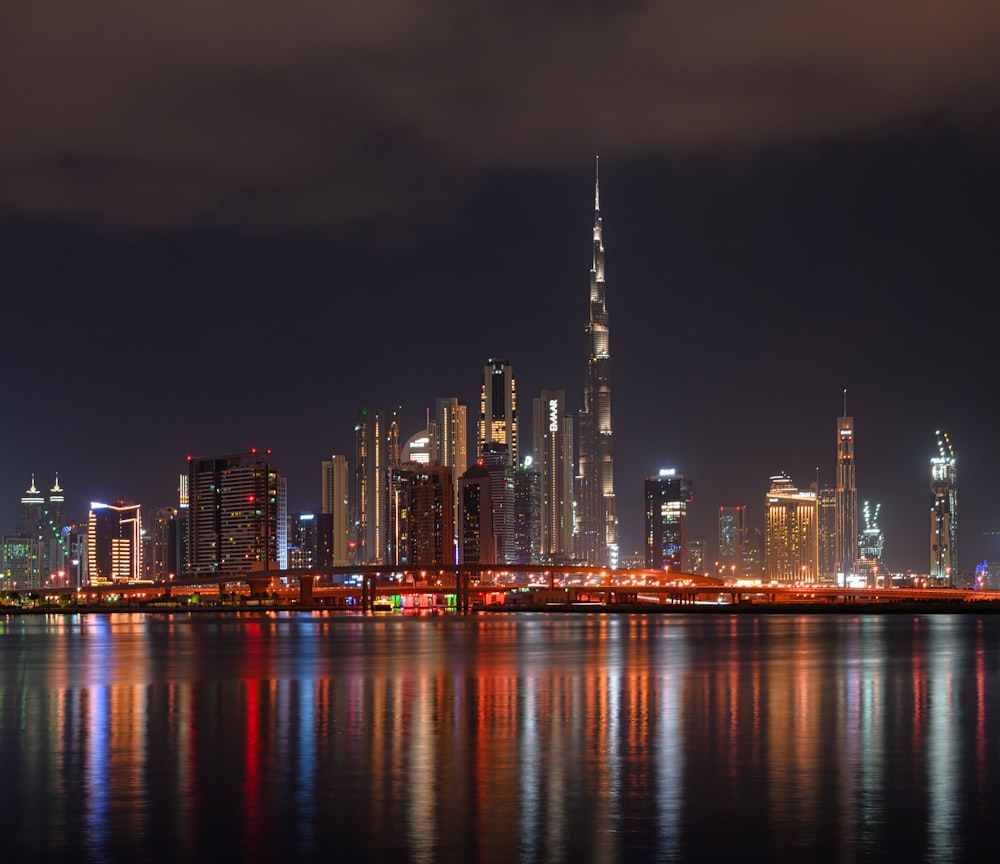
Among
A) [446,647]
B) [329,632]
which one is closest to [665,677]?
[446,647]

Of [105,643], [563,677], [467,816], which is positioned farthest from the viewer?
[105,643]

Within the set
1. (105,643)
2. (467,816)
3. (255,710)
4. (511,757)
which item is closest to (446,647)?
(105,643)

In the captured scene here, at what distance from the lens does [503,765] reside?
85.8ft

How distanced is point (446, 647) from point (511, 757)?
52672mm

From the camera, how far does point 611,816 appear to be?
20594 mm

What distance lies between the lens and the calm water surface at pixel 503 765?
18781 mm

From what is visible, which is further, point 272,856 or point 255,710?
point 255,710

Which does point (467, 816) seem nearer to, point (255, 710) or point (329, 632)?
point (255, 710)

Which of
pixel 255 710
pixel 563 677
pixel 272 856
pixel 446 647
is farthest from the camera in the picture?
pixel 446 647

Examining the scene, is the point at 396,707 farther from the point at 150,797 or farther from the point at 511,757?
the point at 150,797

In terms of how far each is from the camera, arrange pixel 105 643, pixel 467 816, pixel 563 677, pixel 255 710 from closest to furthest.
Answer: pixel 467 816 < pixel 255 710 < pixel 563 677 < pixel 105 643

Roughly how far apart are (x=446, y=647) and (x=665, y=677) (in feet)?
98.8

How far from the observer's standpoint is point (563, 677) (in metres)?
50.9

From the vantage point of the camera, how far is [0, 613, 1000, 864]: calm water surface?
61.6 ft
